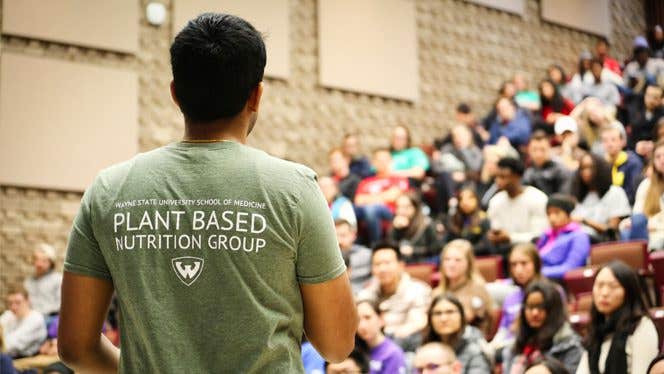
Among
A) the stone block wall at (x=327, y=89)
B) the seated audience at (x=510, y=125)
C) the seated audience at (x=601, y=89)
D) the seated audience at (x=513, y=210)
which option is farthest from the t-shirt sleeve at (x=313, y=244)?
the seated audience at (x=601, y=89)

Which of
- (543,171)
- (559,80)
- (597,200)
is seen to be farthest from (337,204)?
(559,80)

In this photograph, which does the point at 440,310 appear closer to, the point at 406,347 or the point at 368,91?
the point at 406,347

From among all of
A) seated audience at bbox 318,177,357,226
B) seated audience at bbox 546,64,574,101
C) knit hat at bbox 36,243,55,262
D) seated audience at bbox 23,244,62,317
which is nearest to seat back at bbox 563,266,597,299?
seated audience at bbox 318,177,357,226

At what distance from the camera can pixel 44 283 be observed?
7.38m

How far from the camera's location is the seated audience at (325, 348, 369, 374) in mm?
4766

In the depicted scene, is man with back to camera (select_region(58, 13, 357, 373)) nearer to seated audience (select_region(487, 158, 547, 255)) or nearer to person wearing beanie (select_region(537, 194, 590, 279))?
person wearing beanie (select_region(537, 194, 590, 279))

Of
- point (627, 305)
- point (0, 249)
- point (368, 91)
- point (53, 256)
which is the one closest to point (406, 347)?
point (627, 305)

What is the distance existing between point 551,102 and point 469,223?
3363 mm

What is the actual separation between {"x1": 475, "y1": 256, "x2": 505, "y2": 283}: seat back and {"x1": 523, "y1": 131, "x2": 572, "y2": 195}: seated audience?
111 cm

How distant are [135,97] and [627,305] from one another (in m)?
5.23

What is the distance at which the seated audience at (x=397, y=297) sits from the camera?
5.52 m

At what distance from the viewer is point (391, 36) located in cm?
1030

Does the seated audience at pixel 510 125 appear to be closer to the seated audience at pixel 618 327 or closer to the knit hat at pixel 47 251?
the knit hat at pixel 47 251

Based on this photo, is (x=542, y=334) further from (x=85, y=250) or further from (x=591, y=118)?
(x=591, y=118)
